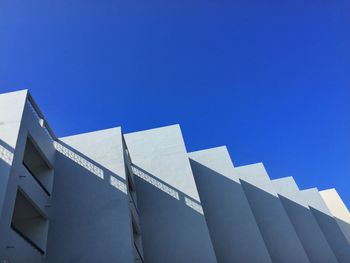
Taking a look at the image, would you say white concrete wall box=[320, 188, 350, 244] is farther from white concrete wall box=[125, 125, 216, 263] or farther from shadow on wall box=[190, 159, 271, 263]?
white concrete wall box=[125, 125, 216, 263]

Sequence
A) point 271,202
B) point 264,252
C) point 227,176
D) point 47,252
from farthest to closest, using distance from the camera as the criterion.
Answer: point 271,202, point 227,176, point 264,252, point 47,252

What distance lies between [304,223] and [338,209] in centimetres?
803

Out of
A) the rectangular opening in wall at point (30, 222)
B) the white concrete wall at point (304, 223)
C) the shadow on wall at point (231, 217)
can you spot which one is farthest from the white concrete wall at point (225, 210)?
the rectangular opening in wall at point (30, 222)

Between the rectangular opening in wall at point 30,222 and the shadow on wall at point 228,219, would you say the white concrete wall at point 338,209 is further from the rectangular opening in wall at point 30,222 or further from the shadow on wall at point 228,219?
the rectangular opening in wall at point 30,222

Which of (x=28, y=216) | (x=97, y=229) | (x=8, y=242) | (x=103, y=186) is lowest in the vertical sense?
(x=8, y=242)

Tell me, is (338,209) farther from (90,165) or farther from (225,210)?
(90,165)

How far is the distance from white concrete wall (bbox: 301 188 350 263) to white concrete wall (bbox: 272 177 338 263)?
2.73 metres

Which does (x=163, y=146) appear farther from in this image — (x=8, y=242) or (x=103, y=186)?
(x=8, y=242)

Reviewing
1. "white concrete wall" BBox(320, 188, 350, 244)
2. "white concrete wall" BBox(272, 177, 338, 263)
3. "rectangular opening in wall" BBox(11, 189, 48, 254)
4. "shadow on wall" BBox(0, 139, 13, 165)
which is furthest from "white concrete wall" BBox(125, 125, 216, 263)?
"white concrete wall" BBox(320, 188, 350, 244)

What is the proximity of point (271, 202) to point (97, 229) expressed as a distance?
47.5 feet

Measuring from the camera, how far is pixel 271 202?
21281mm

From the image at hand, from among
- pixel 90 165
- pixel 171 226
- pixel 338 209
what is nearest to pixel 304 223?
pixel 338 209

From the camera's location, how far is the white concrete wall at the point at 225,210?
16.1 meters

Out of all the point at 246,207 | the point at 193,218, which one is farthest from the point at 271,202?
the point at 193,218
